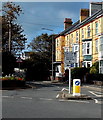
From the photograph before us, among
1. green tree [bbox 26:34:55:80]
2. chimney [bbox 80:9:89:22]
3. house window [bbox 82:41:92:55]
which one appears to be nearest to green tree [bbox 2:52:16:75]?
house window [bbox 82:41:92:55]

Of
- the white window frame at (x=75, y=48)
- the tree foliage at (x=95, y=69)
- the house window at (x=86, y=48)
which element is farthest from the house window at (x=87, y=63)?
the white window frame at (x=75, y=48)

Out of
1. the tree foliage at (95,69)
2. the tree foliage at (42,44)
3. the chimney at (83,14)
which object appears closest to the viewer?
the tree foliage at (95,69)

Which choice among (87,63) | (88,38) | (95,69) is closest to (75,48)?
(88,38)

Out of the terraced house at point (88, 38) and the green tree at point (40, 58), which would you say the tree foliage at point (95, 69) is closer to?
the terraced house at point (88, 38)

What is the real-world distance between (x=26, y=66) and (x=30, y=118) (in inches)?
1826

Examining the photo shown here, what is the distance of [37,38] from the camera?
72.8 metres

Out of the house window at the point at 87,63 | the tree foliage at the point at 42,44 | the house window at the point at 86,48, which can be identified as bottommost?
the house window at the point at 87,63

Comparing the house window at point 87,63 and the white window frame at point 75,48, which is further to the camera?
the white window frame at point 75,48

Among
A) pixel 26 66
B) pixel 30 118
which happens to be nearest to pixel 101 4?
pixel 26 66

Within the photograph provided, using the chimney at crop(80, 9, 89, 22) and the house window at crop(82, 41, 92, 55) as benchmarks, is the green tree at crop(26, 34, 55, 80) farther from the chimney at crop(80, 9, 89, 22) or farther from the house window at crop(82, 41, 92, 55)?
the house window at crop(82, 41, 92, 55)

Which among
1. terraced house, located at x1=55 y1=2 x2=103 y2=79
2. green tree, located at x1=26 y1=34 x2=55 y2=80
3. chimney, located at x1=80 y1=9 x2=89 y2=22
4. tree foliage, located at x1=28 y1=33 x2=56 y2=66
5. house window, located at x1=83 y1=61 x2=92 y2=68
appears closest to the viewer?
terraced house, located at x1=55 y1=2 x2=103 y2=79

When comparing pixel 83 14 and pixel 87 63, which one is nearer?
pixel 87 63

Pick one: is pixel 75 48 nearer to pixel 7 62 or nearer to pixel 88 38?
pixel 88 38

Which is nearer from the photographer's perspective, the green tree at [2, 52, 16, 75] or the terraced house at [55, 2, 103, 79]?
the green tree at [2, 52, 16, 75]
